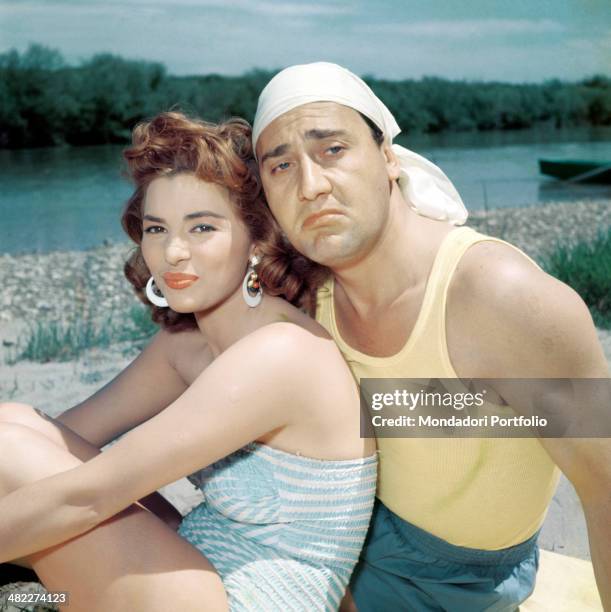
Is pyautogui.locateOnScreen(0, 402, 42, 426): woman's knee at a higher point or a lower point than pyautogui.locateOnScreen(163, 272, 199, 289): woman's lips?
lower

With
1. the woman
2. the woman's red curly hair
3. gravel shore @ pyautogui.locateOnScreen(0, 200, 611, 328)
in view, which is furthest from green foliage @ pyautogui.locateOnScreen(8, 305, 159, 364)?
the woman's red curly hair

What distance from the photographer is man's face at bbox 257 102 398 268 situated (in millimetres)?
1971

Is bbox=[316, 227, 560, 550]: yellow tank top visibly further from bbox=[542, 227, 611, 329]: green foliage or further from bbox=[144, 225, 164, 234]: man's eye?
bbox=[542, 227, 611, 329]: green foliage

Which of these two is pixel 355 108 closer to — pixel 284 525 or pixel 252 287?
pixel 252 287

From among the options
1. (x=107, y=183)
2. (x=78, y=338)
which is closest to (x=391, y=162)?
(x=78, y=338)

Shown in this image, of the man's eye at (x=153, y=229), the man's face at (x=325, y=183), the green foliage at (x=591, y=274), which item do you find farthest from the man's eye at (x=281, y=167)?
the green foliage at (x=591, y=274)

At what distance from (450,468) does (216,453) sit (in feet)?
1.94

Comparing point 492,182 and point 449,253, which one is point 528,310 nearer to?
point 449,253

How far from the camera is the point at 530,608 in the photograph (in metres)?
2.35

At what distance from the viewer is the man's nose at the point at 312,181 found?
6.34ft

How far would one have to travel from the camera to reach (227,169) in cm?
204

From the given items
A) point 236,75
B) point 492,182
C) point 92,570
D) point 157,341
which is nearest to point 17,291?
point 157,341

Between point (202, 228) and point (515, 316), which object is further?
point (202, 228)

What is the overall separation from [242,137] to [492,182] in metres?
17.6
